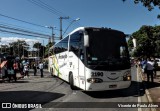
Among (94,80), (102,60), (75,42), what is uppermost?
(75,42)

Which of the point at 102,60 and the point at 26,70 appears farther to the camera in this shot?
the point at 26,70

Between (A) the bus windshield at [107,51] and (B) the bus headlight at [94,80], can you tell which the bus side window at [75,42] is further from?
(B) the bus headlight at [94,80]

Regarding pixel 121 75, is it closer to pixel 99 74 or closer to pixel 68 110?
pixel 99 74

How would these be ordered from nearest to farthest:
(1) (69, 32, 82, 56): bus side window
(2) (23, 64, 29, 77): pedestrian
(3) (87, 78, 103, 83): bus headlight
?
(3) (87, 78, 103, 83): bus headlight → (1) (69, 32, 82, 56): bus side window → (2) (23, 64, 29, 77): pedestrian

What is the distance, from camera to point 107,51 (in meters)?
12.6

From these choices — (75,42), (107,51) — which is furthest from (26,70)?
(107,51)

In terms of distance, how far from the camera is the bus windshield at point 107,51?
1238 cm

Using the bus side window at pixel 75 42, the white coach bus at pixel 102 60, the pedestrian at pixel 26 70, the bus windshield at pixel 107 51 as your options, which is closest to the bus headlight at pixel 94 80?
the white coach bus at pixel 102 60

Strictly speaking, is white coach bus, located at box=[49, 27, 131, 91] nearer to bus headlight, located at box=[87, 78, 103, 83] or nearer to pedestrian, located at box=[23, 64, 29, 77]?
bus headlight, located at box=[87, 78, 103, 83]

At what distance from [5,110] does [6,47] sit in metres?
122

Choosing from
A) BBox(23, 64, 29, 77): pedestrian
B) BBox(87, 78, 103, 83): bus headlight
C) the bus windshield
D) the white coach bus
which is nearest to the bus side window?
the white coach bus

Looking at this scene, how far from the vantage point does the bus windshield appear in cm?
1238

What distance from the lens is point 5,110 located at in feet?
32.3

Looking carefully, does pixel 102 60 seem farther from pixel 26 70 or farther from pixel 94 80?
pixel 26 70
